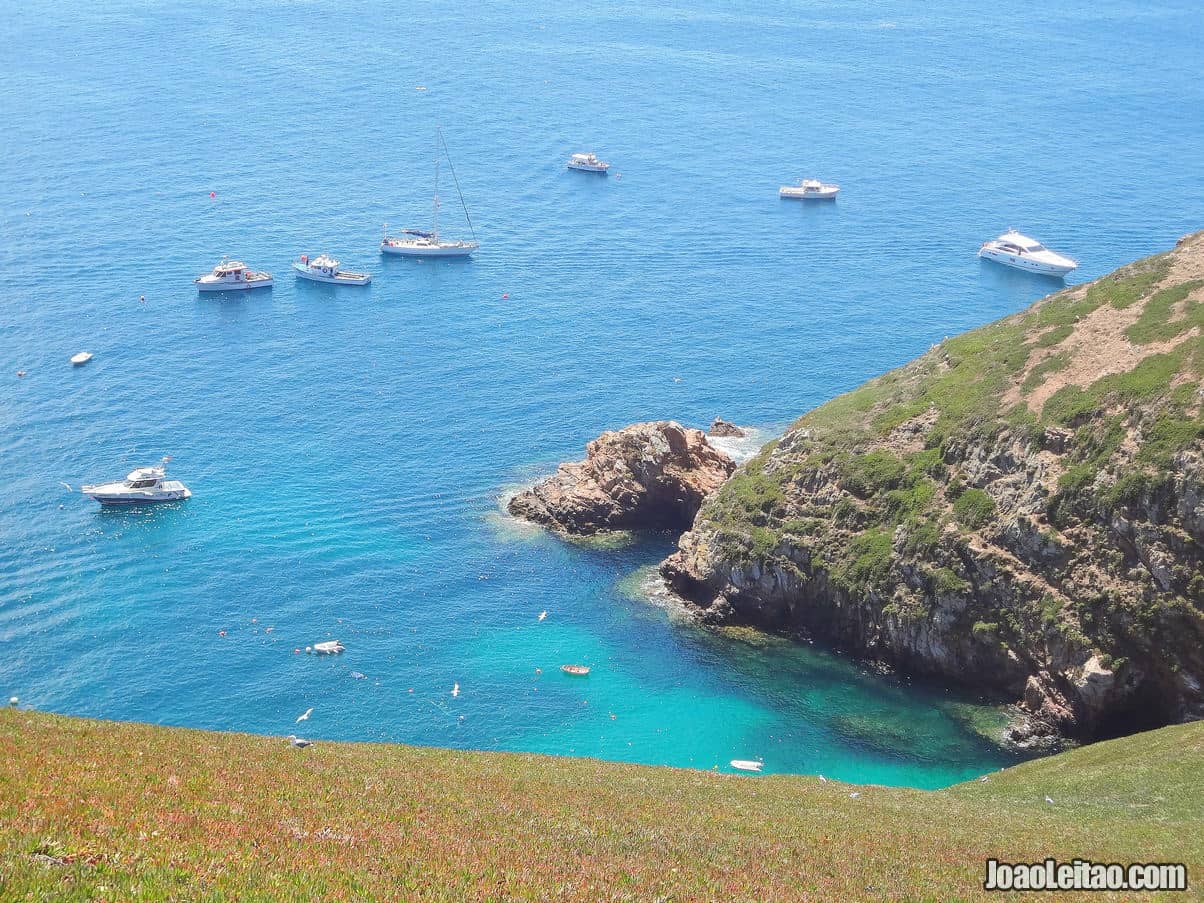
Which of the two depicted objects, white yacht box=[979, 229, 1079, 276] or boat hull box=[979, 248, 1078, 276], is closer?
boat hull box=[979, 248, 1078, 276]

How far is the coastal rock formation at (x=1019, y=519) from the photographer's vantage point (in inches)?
3039

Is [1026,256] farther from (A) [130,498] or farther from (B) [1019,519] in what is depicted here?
(A) [130,498]

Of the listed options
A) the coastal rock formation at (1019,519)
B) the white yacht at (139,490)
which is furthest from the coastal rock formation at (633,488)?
the white yacht at (139,490)

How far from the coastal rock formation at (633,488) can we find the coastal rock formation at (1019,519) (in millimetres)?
7850

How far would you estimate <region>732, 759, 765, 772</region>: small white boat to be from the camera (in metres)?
77.2

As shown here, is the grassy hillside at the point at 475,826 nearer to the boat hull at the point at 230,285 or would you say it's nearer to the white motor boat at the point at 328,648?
the white motor boat at the point at 328,648

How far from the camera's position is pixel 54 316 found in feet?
498

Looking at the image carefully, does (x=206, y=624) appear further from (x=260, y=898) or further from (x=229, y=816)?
(x=260, y=898)

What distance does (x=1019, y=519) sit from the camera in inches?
3287

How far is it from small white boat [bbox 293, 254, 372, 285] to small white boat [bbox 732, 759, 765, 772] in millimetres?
107017

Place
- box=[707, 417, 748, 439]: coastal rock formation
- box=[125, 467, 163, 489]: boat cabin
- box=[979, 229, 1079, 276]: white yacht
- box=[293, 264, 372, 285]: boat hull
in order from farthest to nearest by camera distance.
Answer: box=[979, 229, 1079, 276]: white yacht < box=[293, 264, 372, 285]: boat hull < box=[707, 417, 748, 439]: coastal rock formation < box=[125, 467, 163, 489]: boat cabin

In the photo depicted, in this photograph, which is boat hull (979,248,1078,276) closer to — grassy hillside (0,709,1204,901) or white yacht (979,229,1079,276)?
white yacht (979,229,1079,276)

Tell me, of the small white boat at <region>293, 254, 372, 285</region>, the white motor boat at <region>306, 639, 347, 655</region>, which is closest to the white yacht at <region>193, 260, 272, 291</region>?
the small white boat at <region>293, 254, 372, 285</region>

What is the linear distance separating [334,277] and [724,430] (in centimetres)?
6762
